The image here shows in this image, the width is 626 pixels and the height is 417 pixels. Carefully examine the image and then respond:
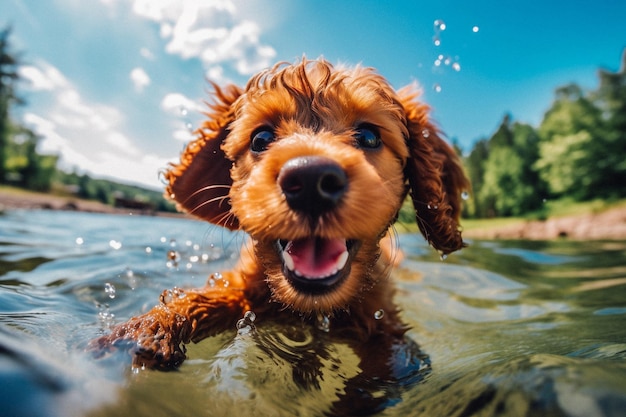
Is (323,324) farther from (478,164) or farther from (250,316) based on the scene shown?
(478,164)

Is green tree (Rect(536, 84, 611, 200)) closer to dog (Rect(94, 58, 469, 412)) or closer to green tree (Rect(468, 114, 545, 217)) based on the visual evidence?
green tree (Rect(468, 114, 545, 217))

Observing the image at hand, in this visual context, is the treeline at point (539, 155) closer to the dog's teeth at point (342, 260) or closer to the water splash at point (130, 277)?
the water splash at point (130, 277)

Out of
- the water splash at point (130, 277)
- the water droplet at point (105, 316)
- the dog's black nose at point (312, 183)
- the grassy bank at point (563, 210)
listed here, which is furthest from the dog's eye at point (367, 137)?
the grassy bank at point (563, 210)

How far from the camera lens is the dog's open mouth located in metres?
2.34

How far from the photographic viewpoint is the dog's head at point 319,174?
2141 mm

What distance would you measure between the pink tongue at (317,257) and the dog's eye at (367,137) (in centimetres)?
86

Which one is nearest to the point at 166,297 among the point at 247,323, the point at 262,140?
the point at 247,323

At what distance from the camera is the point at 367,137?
2.95 metres

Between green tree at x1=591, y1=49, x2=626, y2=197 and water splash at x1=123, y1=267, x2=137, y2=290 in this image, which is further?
green tree at x1=591, y1=49, x2=626, y2=197

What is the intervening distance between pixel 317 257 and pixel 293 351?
0.66 metres

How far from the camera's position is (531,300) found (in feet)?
16.6

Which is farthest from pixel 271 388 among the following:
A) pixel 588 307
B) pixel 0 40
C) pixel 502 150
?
pixel 0 40

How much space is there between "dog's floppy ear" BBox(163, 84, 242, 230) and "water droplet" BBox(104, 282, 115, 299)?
133cm

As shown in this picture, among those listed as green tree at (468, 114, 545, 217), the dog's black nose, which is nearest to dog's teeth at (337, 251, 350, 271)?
the dog's black nose
